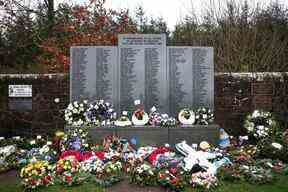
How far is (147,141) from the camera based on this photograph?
Result: 809 centimetres

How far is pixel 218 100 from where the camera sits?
10.1m

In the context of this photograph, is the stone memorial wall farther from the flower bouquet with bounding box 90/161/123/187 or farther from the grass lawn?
the grass lawn

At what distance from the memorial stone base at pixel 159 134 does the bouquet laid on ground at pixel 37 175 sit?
1.61m

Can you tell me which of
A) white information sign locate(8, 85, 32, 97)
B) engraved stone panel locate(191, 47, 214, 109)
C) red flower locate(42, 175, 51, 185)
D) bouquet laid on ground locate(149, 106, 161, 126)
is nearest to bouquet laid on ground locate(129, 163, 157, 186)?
red flower locate(42, 175, 51, 185)

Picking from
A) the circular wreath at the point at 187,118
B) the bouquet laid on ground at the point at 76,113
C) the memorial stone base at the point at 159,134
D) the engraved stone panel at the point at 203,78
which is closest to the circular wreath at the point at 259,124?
the engraved stone panel at the point at 203,78

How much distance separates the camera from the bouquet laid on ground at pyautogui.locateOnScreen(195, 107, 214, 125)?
8.51m

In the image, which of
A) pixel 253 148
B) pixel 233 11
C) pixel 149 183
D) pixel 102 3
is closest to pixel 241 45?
pixel 233 11

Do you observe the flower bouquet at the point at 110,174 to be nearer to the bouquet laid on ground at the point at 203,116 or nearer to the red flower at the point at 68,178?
the red flower at the point at 68,178

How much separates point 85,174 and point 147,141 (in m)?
2.13

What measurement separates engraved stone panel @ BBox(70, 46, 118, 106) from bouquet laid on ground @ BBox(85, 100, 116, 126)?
0.24 m

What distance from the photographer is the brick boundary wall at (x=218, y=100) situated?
10.0 metres

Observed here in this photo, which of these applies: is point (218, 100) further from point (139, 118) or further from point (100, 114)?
point (100, 114)

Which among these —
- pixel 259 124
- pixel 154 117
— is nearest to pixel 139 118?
pixel 154 117

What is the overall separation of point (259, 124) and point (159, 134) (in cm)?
268
